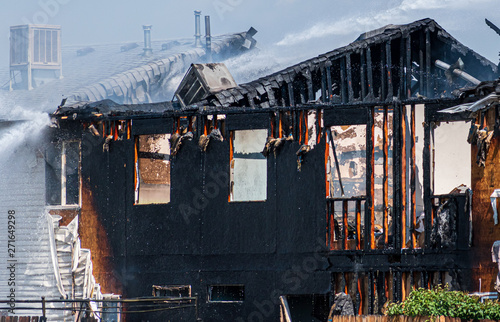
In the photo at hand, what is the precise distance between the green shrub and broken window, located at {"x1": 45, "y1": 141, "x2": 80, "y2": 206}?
34.6 ft

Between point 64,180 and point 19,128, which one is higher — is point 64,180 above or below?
below

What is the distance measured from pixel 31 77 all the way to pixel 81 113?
117 feet

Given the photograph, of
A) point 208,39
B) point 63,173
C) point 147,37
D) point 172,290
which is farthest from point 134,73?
point 172,290

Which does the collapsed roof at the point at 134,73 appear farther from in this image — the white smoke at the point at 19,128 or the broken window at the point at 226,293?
the broken window at the point at 226,293

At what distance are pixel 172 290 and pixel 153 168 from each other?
340 cm

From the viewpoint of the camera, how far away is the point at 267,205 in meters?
24.7

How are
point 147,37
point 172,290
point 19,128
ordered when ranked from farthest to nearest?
1. point 147,37
2. point 19,128
3. point 172,290

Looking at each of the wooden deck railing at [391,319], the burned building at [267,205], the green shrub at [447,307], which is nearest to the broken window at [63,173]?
the burned building at [267,205]

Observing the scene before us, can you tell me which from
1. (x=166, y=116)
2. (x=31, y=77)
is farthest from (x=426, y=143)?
(x=31, y=77)

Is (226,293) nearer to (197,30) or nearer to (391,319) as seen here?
(391,319)

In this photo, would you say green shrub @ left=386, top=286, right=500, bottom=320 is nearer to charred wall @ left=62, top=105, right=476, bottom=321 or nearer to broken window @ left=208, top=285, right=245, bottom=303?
charred wall @ left=62, top=105, right=476, bottom=321

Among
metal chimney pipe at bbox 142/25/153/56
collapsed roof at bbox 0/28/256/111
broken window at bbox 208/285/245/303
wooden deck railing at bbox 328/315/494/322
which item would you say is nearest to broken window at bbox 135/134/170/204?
broken window at bbox 208/285/245/303

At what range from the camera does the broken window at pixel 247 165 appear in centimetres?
2523

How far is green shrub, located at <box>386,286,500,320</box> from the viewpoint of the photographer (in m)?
19.0
